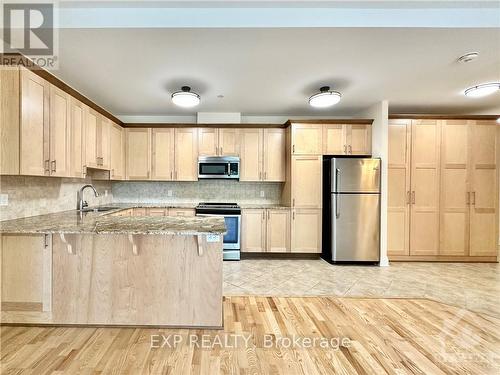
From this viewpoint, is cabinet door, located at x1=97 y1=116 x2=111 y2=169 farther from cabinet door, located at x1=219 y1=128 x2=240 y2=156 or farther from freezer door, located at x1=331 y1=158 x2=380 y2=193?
freezer door, located at x1=331 y1=158 x2=380 y2=193

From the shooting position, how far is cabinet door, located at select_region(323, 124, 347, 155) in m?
4.26

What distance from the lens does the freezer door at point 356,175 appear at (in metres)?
3.96

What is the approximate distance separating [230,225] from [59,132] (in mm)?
2622

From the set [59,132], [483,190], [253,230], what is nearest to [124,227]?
[59,132]

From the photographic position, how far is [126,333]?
207cm

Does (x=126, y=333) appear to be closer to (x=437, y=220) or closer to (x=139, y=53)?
(x=139, y=53)

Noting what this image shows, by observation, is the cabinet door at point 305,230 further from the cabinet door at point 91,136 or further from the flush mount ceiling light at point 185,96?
the cabinet door at point 91,136

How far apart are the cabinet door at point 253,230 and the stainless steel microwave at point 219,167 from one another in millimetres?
711

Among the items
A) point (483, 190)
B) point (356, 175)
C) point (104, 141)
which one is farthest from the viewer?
point (483, 190)

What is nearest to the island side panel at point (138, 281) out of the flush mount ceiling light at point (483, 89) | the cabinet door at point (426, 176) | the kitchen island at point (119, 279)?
the kitchen island at point (119, 279)

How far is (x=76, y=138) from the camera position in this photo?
2941 mm

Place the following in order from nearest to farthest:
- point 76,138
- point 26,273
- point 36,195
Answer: point 26,273 < point 36,195 < point 76,138

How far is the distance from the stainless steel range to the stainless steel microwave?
0.59 meters

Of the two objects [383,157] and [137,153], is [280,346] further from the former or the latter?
[137,153]
